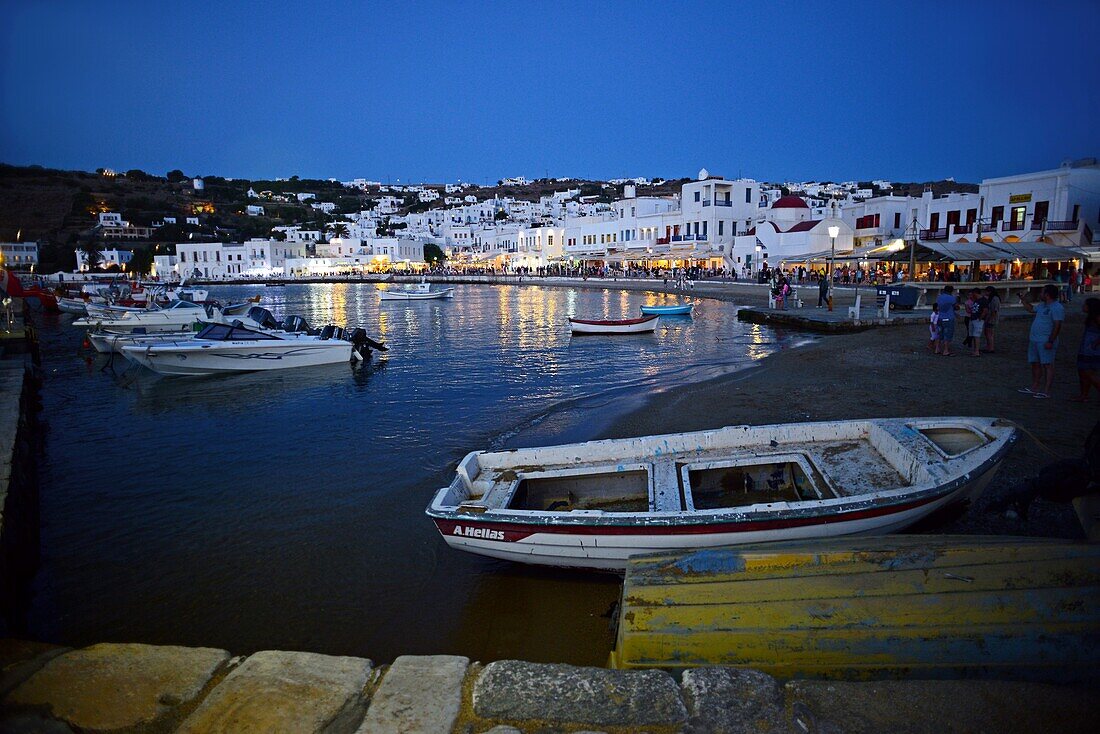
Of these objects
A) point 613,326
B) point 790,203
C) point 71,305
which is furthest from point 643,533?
point 71,305

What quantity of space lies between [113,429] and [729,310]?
30986 mm

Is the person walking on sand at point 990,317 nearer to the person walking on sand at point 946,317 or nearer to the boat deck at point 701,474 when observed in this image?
the person walking on sand at point 946,317

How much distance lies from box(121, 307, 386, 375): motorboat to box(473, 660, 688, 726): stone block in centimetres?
1895

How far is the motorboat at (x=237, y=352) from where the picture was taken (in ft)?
64.5

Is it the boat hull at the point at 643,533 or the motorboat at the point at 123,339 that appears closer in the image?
the boat hull at the point at 643,533

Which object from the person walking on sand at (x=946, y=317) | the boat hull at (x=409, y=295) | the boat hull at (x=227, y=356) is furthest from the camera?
the boat hull at (x=409, y=295)

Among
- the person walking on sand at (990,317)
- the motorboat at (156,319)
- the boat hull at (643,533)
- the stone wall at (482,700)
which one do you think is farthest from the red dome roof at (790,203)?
the stone wall at (482,700)

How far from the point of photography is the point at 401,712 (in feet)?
9.95

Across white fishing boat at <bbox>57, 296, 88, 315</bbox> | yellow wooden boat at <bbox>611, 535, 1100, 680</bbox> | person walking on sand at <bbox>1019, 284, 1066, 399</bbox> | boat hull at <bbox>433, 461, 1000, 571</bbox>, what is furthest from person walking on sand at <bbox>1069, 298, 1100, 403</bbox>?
white fishing boat at <bbox>57, 296, 88, 315</bbox>

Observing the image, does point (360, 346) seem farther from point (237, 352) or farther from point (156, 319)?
point (156, 319)

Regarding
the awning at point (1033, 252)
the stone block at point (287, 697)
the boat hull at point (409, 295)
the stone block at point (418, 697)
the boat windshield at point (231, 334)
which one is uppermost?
the awning at point (1033, 252)

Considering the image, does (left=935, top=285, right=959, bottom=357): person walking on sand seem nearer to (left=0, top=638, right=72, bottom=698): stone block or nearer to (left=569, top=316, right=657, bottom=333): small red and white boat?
(left=569, top=316, right=657, bottom=333): small red and white boat

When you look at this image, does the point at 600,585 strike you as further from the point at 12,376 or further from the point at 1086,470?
the point at 12,376

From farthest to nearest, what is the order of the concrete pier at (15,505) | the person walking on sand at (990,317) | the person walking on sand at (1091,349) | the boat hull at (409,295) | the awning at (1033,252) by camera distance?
the boat hull at (409,295) < the awning at (1033,252) < the person walking on sand at (990,317) < the person walking on sand at (1091,349) < the concrete pier at (15,505)
